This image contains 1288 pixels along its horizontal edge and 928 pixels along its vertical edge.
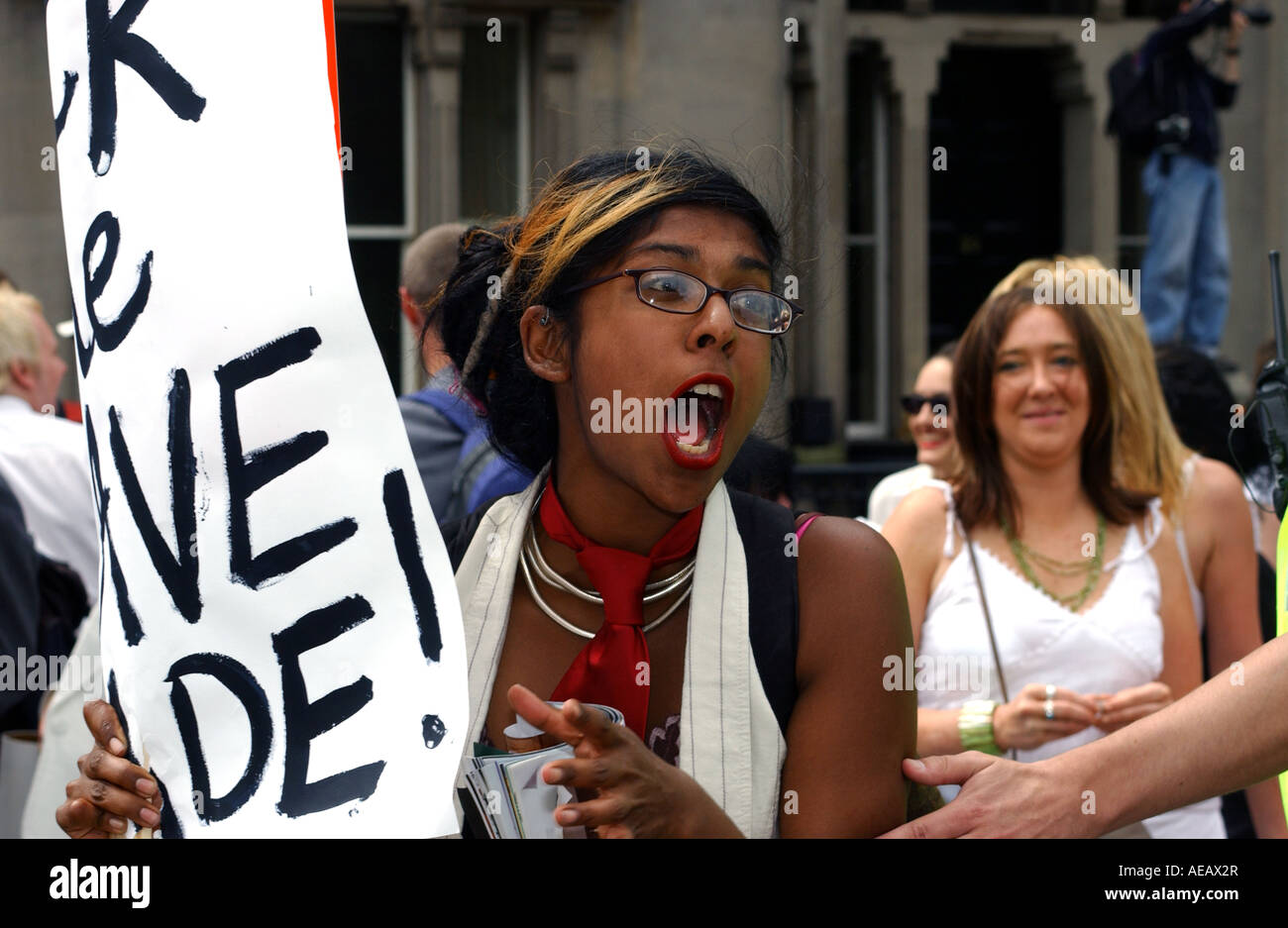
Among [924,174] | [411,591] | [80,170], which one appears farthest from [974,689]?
[924,174]

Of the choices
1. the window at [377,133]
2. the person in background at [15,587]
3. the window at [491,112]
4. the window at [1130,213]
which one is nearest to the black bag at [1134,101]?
the window at [1130,213]

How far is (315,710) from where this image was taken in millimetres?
1726

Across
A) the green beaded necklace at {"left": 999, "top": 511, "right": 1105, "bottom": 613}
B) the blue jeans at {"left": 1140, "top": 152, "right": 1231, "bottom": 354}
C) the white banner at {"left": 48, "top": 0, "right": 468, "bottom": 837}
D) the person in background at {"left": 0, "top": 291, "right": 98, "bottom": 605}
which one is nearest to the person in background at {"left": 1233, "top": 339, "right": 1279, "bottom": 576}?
the green beaded necklace at {"left": 999, "top": 511, "right": 1105, "bottom": 613}

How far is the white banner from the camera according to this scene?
1729 mm

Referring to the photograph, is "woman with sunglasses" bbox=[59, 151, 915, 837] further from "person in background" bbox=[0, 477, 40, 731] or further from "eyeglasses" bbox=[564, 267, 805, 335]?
"person in background" bbox=[0, 477, 40, 731]

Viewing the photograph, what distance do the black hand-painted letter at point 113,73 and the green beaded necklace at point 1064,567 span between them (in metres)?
2.20

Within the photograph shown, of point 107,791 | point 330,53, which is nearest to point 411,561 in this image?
point 107,791

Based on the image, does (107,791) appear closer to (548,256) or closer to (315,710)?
(315,710)

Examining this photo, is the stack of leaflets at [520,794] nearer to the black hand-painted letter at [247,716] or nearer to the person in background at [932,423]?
the black hand-painted letter at [247,716]

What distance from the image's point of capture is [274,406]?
177 cm

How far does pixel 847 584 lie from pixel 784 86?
8.67 m

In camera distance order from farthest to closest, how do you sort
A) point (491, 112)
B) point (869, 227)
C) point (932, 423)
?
point (869, 227) → point (491, 112) → point (932, 423)

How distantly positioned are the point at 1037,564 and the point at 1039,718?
427 millimetres

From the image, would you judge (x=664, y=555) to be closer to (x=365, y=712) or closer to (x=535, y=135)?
(x=365, y=712)
